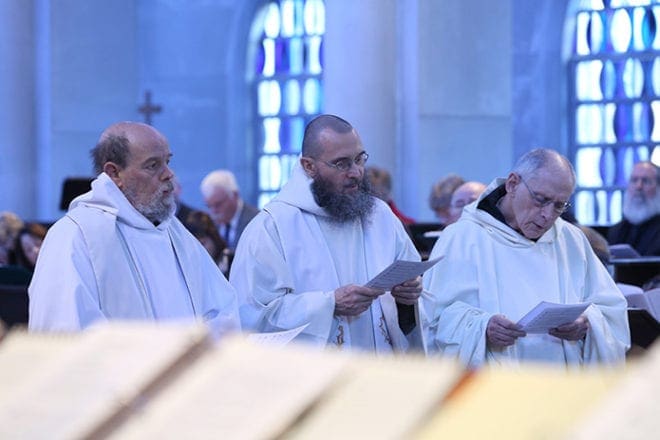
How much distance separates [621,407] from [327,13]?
11364 millimetres

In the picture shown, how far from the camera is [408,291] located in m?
6.29

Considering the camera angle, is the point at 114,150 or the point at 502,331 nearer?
the point at 114,150

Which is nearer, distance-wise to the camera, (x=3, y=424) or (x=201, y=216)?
(x=3, y=424)

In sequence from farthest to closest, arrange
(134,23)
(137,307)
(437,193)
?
(134,23), (437,193), (137,307)

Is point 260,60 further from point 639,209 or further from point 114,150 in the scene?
point 114,150

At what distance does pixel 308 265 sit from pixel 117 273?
3.66ft

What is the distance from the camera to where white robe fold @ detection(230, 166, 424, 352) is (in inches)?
253

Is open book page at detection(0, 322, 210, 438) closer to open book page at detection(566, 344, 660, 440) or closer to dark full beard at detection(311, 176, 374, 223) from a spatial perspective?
open book page at detection(566, 344, 660, 440)

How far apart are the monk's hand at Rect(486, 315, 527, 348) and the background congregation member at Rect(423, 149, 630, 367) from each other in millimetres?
17

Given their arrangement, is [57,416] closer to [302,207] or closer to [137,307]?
[137,307]

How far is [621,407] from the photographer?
2113mm

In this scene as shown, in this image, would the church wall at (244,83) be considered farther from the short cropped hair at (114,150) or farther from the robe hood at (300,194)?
the short cropped hair at (114,150)

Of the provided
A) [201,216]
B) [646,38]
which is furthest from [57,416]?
[646,38]

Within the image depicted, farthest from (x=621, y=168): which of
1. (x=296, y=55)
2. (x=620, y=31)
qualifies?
(x=296, y=55)
